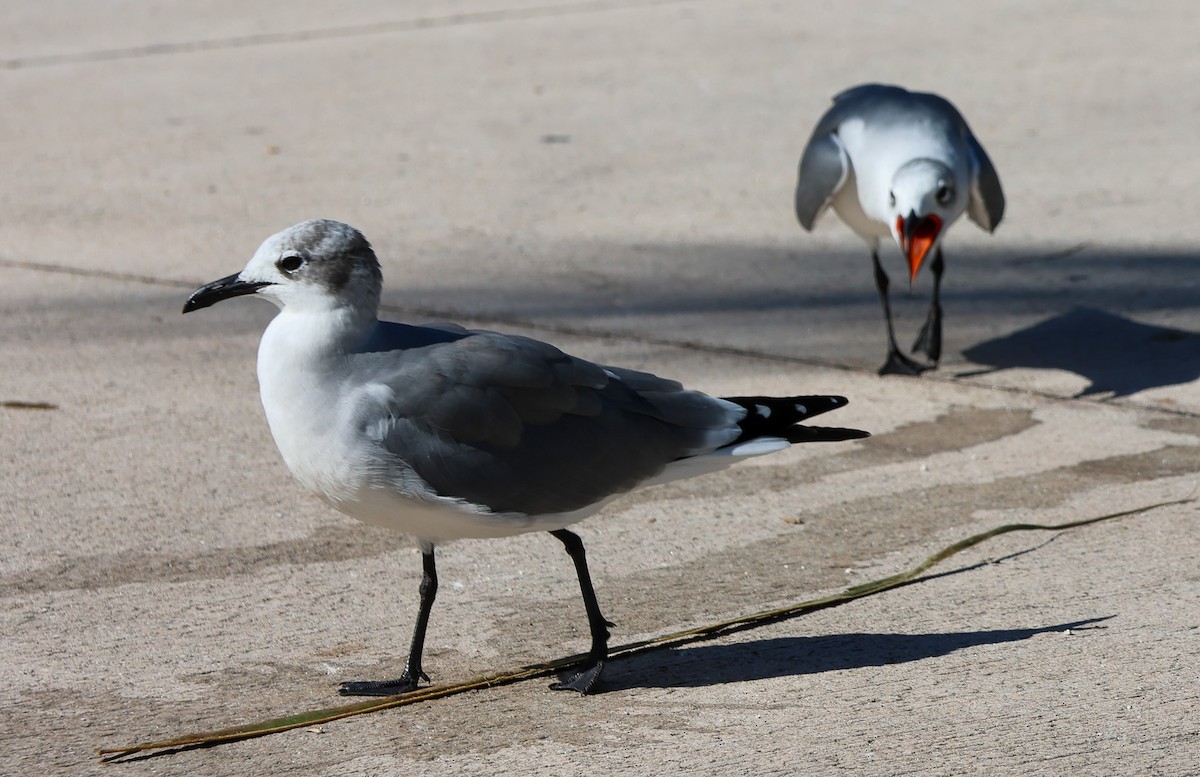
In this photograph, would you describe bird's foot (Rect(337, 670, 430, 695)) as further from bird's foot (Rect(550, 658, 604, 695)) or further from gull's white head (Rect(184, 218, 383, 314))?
gull's white head (Rect(184, 218, 383, 314))

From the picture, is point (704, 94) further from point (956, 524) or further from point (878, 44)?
point (956, 524)

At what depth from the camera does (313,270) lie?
9.80 feet

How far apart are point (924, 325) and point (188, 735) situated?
347 cm

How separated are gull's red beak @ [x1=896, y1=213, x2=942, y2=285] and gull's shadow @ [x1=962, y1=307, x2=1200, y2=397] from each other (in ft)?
1.84

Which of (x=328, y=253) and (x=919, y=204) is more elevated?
(x=328, y=253)

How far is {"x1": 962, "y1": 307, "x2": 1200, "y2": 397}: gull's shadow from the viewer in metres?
5.08

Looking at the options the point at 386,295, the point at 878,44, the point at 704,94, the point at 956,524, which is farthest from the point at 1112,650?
the point at 878,44

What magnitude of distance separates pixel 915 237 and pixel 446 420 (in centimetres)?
248

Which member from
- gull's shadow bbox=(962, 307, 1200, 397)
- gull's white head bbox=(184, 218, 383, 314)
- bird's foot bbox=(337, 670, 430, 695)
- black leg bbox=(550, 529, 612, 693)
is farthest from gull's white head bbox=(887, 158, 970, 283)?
bird's foot bbox=(337, 670, 430, 695)

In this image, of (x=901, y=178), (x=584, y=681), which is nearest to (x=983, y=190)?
(x=901, y=178)

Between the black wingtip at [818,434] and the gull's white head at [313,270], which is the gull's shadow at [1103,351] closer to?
the black wingtip at [818,434]

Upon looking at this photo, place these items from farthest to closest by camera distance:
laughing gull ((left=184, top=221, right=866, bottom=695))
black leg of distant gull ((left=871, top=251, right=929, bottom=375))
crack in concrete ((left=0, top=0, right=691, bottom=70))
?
crack in concrete ((left=0, top=0, right=691, bottom=70))
black leg of distant gull ((left=871, top=251, right=929, bottom=375))
laughing gull ((left=184, top=221, right=866, bottom=695))

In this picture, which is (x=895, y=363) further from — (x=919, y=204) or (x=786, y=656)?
(x=786, y=656)

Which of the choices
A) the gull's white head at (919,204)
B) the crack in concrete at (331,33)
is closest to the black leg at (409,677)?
the gull's white head at (919,204)
